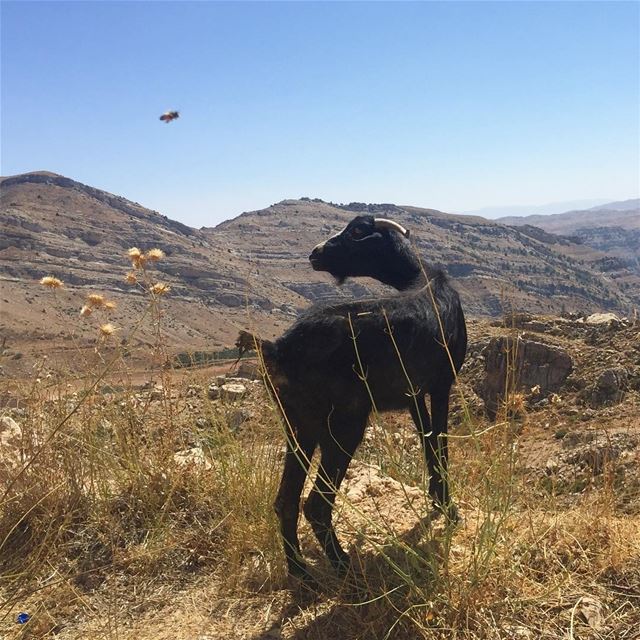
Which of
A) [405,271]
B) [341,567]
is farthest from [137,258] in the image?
[341,567]

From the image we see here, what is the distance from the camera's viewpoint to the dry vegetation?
275 centimetres

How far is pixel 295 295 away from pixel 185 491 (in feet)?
210

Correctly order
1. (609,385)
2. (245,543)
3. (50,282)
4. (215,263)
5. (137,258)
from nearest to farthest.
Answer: (245,543)
(50,282)
(137,258)
(609,385)
(215,263)

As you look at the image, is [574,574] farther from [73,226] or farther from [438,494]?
[73,226]

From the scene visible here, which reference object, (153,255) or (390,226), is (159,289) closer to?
(153,255)

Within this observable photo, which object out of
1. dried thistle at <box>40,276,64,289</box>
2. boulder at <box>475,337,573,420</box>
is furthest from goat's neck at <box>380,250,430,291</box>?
boulder at <box>475,337,573,420</box>

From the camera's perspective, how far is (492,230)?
4370 inches

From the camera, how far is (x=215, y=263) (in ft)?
227

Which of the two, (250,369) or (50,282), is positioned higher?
(50,282)

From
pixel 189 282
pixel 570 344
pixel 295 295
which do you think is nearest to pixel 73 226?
pixel 189 282

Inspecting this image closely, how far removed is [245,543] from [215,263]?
67212mm

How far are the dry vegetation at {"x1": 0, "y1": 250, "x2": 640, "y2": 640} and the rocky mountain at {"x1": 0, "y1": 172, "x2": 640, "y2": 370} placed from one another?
3391 centimetres

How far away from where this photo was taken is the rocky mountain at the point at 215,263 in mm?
50188

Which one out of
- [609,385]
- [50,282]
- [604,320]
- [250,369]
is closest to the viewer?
[50,282]
